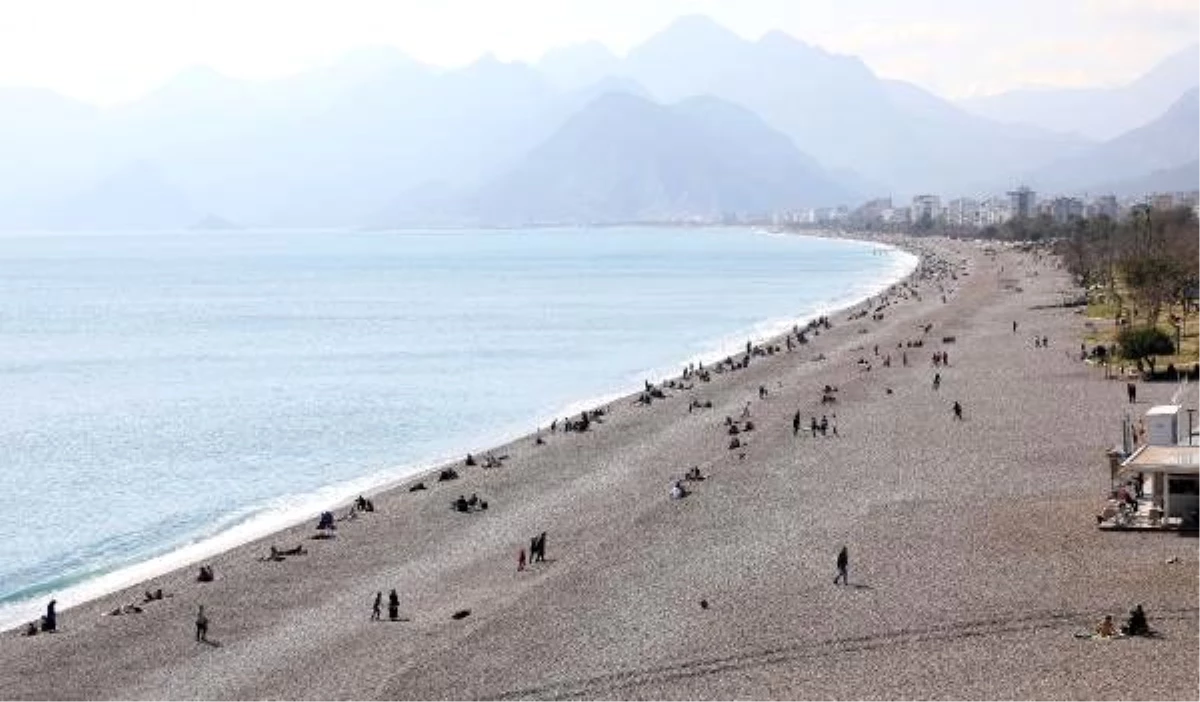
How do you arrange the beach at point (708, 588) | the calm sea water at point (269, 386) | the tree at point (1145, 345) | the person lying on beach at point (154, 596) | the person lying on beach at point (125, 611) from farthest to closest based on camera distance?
the tree at point (1145, 345), the calm sea water at point (269, 386), the person lying on beach at point (154, 596), the person lying on beach at point (125, 611), the beach at point (708, 588)

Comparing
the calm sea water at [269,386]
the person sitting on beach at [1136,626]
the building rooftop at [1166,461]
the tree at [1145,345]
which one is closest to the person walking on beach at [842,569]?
the person sitting on beach at [1136,626]

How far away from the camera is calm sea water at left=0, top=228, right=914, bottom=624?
35.7 m

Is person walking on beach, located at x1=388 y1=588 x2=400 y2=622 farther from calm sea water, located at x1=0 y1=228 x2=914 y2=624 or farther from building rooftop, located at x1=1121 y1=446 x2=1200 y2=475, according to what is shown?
building rooftop, located at x1=1121 y1=446 x2=1200 y2=475

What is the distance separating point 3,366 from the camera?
78.4 metres

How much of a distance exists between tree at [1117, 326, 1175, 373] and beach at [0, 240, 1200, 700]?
693cm

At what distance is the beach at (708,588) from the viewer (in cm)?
1952

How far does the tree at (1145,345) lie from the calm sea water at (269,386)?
19305 millimetres

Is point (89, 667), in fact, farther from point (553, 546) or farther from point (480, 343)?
point (480, 343)

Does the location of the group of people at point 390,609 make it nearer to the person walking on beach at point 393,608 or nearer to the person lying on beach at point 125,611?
the person walking on beach at point 393,608

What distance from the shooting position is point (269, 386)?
6469cm

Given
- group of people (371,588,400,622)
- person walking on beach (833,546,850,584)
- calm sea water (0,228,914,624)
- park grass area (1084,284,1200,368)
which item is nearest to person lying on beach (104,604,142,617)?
calm sea water (0,228,914,624)

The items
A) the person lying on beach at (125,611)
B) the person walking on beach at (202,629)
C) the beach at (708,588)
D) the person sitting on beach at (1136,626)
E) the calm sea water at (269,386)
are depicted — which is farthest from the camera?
the calm sea water at (269,386)

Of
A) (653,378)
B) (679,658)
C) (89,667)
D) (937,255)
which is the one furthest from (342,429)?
(937,255)

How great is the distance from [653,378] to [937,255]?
116157 mm
